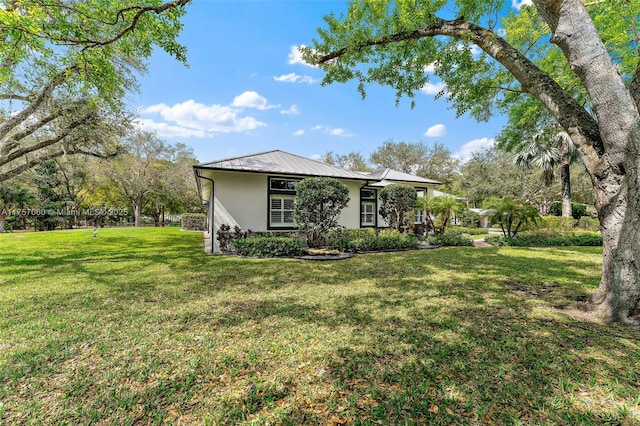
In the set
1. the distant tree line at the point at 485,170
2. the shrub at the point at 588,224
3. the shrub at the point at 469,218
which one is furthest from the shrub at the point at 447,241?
the distant tree line at the point at 485,170

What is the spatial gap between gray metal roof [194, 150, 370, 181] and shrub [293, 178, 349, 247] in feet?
7.13

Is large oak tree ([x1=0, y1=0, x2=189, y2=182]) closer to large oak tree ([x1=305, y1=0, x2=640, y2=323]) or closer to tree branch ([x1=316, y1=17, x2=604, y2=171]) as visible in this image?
large oak tree ([x1=305, y1=0, x2=640, y2=323])

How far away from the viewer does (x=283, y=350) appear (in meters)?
3.00

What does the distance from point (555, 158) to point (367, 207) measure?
67.1 feet

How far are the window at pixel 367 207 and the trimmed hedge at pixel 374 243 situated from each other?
128 inches

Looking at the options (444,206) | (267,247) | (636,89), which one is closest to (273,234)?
(267,247)

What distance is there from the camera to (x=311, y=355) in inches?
114

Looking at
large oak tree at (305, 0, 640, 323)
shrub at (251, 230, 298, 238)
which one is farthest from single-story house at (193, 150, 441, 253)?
large oak tree at (305, 0, 640, 323)

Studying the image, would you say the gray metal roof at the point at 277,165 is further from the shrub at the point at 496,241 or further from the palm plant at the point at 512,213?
the shrub at the point at 496,241

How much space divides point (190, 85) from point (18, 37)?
19.4 feet

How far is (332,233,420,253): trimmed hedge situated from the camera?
432 inches

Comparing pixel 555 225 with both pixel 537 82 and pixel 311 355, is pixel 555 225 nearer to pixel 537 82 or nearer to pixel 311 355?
pixel 537 82

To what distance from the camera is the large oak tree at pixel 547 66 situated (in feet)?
11.7

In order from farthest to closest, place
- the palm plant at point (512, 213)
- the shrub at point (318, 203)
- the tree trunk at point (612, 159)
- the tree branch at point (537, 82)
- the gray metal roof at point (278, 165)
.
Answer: the palm plant at point (512, 213) < the gray metal roof at point (278, 165) < the shrub at point (318, 203) < the tree branch at point (537, 82) < the tree trunk at point (612, 159)
